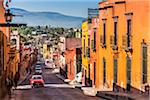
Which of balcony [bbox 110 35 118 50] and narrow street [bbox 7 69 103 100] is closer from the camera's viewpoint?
narrow street [bbox 7 69 103 100]

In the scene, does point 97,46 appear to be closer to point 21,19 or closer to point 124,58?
point 124,58

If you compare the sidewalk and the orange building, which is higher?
the orange building

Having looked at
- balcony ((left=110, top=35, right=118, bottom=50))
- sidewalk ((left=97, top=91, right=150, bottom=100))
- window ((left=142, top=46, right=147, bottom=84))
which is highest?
balcony ((left=110, top=35, right=118, bottom=50))

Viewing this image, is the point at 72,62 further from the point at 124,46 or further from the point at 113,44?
the point at 124,46

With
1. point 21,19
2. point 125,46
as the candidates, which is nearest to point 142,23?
point 125,46

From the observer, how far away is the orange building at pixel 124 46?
25203 millimetres

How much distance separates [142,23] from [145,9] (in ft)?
3.56

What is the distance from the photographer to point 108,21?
113ft

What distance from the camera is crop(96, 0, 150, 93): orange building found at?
25.2 meters

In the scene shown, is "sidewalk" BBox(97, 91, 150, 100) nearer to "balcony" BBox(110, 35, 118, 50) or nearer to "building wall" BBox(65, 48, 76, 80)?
"balcony" BBox(110, 35, 118, 50)

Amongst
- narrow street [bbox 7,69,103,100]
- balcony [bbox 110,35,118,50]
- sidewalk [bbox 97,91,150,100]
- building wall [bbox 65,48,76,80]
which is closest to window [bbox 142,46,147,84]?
sidewalk [bbox 97,91,150,100]

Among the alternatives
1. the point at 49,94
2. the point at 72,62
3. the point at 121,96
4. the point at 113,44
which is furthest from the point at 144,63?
the point at 72,62

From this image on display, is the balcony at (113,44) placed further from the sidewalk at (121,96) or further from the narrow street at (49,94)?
the narrow street at (49,94)

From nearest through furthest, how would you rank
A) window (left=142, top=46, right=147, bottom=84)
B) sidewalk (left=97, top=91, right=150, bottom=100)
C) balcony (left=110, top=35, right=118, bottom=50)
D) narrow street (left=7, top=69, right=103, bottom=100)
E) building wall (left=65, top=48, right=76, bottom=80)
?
1. sidewalk (left=97, top=91, right=150, bottom=100)
2. window (left=142, top=46, right=147, bottom=84)
3. narrow street (left=7, top=69, right=103, bottom=100)
4. balcony (left=110, top=35, right=118, bottom=50)
5. building wall (left=65, top=48, right=76, bottom=80)
